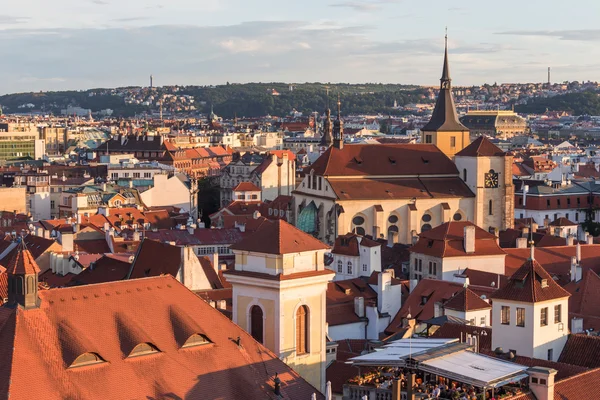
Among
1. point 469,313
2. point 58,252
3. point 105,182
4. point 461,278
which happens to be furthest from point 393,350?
point 105,182

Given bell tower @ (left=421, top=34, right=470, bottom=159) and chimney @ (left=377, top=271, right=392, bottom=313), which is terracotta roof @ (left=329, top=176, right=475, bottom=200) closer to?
bell tower @ (left=421, top=34, right=470, bottom=159)

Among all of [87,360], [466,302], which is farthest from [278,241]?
[466,302]

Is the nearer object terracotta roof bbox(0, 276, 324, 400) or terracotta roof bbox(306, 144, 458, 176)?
terracotta roof bbox(0, 276, 324, 400)

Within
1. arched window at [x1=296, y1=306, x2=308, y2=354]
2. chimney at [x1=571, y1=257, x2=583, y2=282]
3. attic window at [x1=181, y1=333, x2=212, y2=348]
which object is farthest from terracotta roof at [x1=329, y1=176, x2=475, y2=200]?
attic window at [x1=181, y1=333, x2=212, y2=348]

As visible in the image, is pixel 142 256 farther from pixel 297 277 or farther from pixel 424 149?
pixel 424 149

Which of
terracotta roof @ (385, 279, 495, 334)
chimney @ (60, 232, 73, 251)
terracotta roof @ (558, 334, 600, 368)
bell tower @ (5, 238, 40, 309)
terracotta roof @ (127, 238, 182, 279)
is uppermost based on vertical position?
bell tower @ (5, 238, 40, 309)
